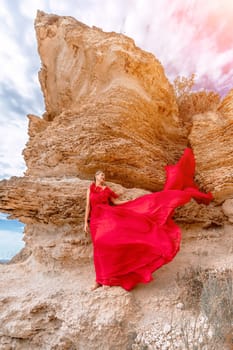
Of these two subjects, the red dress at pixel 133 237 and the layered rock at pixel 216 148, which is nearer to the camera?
A: the red dress at pixel 133 237

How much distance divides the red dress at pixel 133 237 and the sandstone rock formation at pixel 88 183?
12.0 inches

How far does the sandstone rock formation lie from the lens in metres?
→ 3.23

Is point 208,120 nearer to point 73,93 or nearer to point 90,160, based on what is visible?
point 90,160

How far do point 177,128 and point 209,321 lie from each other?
222 inches

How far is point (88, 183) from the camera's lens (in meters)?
4.88

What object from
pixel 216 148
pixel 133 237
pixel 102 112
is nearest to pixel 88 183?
pixel 133 237

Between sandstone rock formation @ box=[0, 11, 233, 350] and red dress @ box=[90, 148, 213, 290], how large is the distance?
305 mm

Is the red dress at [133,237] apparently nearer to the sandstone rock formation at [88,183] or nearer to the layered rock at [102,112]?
the sandstone rock formation at [88,183]

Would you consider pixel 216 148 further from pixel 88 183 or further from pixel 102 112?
pixel 88 183

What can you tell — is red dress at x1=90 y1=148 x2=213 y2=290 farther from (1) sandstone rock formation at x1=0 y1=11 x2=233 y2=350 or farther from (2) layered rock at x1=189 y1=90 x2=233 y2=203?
(2) layered rock at x1=189 y1=90 x2=233 y2=203

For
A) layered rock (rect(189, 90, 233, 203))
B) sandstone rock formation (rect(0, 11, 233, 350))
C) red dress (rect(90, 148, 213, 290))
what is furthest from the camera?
layered rock (rect(189, 90, 233, 203))

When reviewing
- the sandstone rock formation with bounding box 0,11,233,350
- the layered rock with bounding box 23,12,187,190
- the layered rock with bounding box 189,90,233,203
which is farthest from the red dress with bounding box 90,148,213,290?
the layered rock with bounding box 189,90,233,203

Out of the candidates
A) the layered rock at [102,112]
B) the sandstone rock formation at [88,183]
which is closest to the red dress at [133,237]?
the sandstone rock formation at [88,183]

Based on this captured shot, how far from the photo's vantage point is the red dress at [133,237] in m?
3.53
